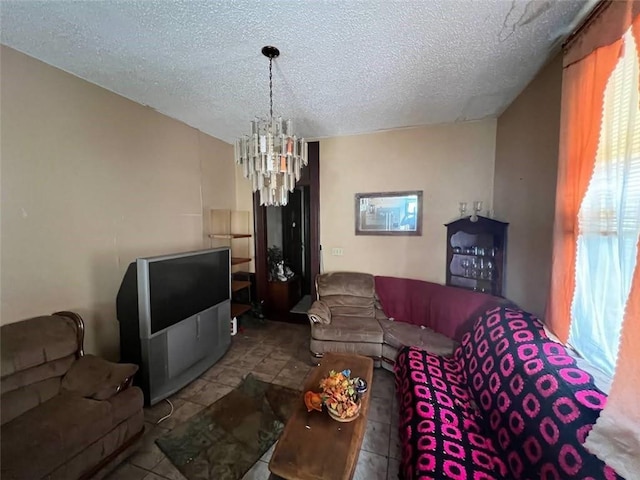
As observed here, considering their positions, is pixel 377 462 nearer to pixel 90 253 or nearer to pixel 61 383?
pixel 61 383

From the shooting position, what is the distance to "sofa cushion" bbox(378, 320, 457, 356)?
227cm

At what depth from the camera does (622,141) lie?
3.55 feet

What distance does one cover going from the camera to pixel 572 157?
4.49ft

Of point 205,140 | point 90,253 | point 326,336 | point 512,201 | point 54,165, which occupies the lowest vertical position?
point 326,336

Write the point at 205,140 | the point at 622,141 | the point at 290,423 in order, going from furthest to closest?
the point at 205,140, the point at 290,423, the point at 622,141

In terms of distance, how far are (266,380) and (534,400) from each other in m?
2.06

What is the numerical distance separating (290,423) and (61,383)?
5.09ft

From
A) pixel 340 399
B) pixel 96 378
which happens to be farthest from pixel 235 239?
pixel 340 399

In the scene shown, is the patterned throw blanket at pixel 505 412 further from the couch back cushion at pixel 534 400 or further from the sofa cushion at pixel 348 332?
the sofa cushion at pixel 348 332

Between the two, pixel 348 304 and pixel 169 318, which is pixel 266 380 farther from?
pixel 348 304

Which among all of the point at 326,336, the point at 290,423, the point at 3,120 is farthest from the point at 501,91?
the point at 3,120

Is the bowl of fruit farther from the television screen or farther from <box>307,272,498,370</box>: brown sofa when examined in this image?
the television screen

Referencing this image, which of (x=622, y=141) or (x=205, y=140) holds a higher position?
(x=205, y=140)

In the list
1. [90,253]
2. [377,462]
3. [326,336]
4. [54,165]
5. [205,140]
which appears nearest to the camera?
[377,462]
